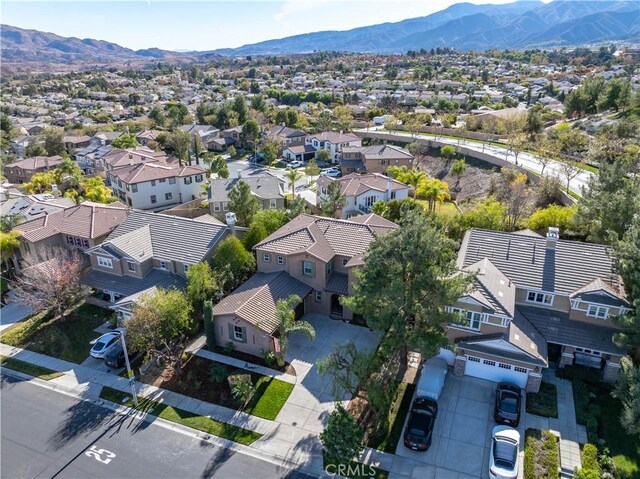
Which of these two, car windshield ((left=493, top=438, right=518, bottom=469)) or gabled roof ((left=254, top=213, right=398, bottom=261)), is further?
gabled roof ((left=254, top=213, right=398, bottom=261))

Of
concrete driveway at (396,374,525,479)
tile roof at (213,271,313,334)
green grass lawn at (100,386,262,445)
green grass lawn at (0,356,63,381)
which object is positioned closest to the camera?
concrete driveway at (396,374,525,479)

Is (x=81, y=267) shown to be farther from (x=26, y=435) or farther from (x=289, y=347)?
(x=289, y=347)

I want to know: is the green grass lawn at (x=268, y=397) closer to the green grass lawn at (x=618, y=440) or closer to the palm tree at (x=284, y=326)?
the palm tree at (x=284, y=326)

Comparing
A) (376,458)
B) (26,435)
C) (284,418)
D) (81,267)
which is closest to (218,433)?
(284,418)

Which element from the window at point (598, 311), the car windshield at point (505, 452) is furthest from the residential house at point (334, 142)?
the car windshield at point (505, 452)

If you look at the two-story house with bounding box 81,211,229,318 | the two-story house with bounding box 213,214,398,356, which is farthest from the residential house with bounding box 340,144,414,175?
the two-story house with bounding box 81,211,229,318

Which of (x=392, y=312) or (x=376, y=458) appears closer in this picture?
(x=376, y=458)

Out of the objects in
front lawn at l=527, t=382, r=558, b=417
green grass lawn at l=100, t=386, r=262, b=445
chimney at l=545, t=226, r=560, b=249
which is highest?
chimney at l=545, t=226, r=560, b=249

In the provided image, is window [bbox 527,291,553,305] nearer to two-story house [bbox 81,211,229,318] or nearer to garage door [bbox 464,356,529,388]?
garage door [bbox 464,356,529,388]
